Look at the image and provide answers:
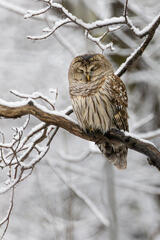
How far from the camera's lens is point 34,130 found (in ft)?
16.2

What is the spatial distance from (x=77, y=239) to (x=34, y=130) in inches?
275

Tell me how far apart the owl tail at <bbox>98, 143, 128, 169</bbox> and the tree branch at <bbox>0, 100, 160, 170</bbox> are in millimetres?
459

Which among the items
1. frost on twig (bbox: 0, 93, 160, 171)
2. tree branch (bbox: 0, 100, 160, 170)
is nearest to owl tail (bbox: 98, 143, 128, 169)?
tree branch (bbox: 0, 100, 160, 170)

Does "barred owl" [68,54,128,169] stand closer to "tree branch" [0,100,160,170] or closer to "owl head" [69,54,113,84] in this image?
"owl head" [69,54,113,84]

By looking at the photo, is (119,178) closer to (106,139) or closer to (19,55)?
(19,55)

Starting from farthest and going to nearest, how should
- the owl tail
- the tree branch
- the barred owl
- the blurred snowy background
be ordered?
the blurred snowy background < the owl tail < the barred owl < the tree branch

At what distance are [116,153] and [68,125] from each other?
1390 mm

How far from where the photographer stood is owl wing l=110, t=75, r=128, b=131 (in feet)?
19.1

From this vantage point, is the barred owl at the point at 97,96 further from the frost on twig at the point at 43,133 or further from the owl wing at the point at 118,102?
the frost on twig at the point at 43,133

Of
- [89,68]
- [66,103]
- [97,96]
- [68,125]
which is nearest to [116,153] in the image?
[97,96]

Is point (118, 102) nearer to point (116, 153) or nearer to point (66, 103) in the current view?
point (116, 153)

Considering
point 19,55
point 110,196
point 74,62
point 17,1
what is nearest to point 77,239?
point 110,196

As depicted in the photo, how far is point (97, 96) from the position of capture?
5746 millimetres

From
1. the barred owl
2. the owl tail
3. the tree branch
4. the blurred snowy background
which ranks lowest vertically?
the blurred snowy background
